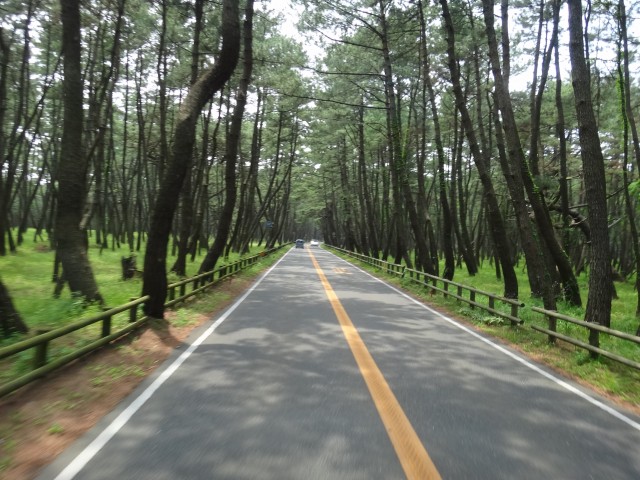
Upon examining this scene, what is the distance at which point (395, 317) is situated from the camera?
458 inches

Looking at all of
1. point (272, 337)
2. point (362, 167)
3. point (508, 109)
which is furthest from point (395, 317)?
point (362, 167)

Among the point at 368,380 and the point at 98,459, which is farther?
the point at 368,380

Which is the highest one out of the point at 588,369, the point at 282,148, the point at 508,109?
the point at 282,148

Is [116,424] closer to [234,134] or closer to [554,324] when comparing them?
[554,324]

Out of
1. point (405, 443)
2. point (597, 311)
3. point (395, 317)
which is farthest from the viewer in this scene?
point (395, 317)

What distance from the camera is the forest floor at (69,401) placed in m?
3.98

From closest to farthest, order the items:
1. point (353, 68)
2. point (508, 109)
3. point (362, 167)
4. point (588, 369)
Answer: point (588, 369) < point (508, 109) < point (353, 68) < point (362, 167)

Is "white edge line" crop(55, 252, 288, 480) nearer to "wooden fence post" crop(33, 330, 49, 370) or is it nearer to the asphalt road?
the asphalt road

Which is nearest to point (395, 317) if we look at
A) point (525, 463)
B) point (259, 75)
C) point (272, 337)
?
point (272, 337)

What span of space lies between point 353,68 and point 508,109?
13.9 meters

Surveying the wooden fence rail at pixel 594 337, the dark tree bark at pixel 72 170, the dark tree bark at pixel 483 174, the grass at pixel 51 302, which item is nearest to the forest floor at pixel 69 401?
the grass at pixel 51 302

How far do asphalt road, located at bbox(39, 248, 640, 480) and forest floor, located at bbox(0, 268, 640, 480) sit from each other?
7.9 inches

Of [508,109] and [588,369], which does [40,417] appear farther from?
[508,109]

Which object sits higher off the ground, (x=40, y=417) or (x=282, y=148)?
(x=282, y=148)
